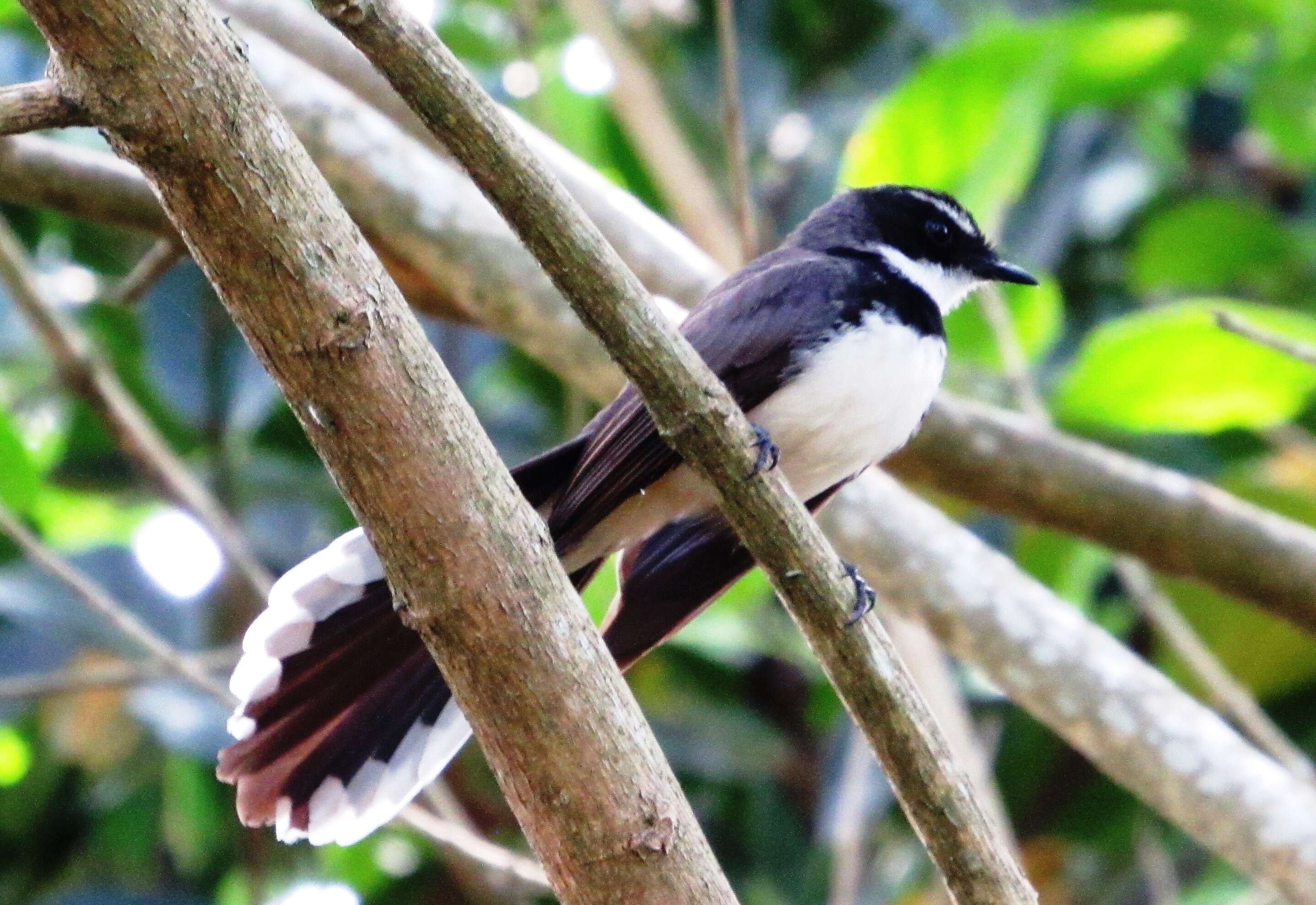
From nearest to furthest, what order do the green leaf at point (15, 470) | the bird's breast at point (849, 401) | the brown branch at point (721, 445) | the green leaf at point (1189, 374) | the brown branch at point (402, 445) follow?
the brown branch at point (402, 445)
the brown branch at point (721, 445)
the bird's breast at point (849, 401)
the green leaf at point (15, 470)
the green leaf at point (1189, 374)

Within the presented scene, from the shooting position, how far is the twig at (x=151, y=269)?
3.82m

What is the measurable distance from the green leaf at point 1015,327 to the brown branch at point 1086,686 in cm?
85

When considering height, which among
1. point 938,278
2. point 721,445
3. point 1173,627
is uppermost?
point 938,278

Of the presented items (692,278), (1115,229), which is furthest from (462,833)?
(1115,229)

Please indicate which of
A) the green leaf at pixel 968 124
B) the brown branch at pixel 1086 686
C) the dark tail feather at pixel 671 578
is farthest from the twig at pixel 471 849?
the green leaf at pixel 968 124

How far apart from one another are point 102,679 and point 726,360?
5.21 feet

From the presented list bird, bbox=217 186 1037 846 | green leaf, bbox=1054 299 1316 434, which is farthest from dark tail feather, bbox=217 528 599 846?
green leaf, bbox=1054 299 1316 434

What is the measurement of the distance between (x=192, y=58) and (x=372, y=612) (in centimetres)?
139

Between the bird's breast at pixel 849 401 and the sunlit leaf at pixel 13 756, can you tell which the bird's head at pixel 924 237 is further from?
the sunlit leaf at pixel 13 756

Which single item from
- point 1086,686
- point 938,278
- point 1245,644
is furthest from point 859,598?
point 1245,644

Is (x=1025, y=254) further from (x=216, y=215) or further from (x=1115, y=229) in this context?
(x=216, y=215)

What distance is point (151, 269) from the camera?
3957 mm

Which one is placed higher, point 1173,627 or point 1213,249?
point 1213,249

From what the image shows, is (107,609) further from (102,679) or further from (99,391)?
(99,391)
